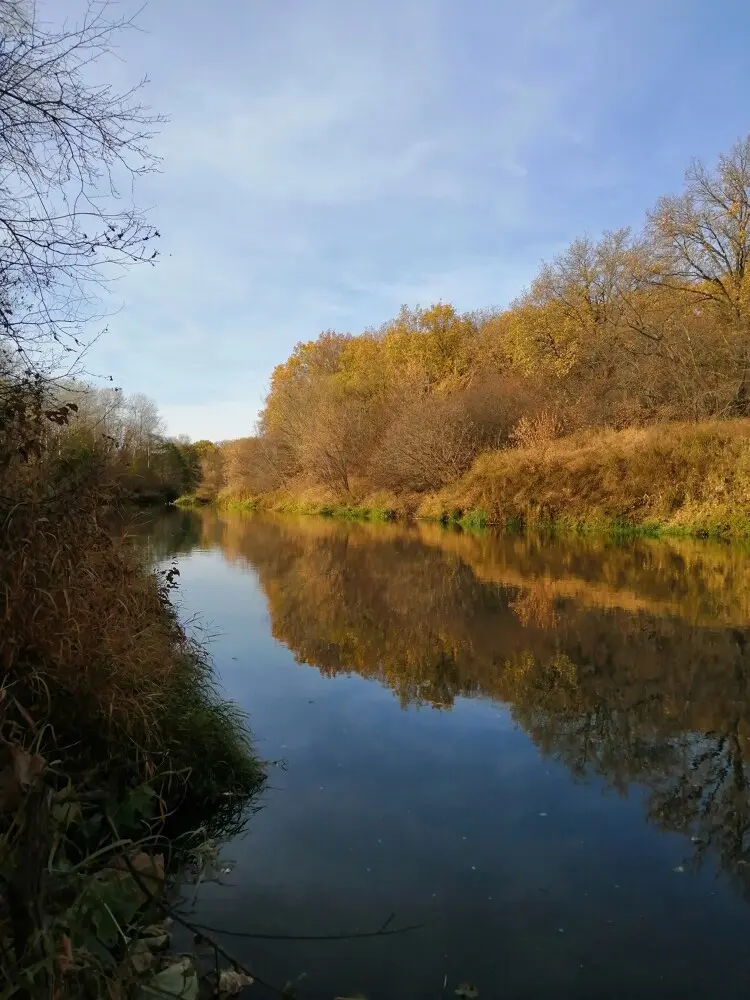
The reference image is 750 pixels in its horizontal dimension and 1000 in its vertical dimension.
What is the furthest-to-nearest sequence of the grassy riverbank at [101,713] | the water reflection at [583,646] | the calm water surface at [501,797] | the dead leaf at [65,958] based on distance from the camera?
the water reflection at [583,646], the calm water surface at [501,797], the grassy riverbank at [101,713], the dead leaf at [65,958]

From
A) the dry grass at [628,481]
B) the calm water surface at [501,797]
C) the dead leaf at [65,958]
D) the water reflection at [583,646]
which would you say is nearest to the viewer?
the dead leaf at [65,958]

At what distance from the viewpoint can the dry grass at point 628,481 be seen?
68.5ft

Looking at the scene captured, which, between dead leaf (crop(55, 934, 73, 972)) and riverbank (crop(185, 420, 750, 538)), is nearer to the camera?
dead leaf (crop(55, 934, 73, 972))

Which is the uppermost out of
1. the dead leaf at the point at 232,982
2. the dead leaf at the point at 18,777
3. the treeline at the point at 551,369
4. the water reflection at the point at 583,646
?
the treeline at the point at 551,369

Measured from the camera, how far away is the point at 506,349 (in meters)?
38.7

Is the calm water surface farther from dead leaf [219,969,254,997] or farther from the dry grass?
the dry grass

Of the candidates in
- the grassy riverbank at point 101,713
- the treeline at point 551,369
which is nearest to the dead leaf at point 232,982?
the grassy riverbank at point 101,713

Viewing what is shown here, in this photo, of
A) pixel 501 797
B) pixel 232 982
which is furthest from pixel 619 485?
pixel 232 982

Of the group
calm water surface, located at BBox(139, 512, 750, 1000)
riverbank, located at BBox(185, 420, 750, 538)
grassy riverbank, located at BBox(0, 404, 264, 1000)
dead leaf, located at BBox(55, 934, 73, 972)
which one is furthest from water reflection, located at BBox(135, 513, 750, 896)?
dead leaf, located at BBox(55, 934, 73, 972)

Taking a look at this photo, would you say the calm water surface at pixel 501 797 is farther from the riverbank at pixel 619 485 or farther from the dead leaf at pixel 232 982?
→ the riverbank at pixel 619 485

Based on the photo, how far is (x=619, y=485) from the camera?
933 inches

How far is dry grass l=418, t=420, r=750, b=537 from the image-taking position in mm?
20875

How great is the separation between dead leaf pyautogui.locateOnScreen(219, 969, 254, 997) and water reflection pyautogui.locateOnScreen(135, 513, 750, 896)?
274 cm

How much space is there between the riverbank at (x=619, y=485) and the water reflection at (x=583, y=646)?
2628mm
